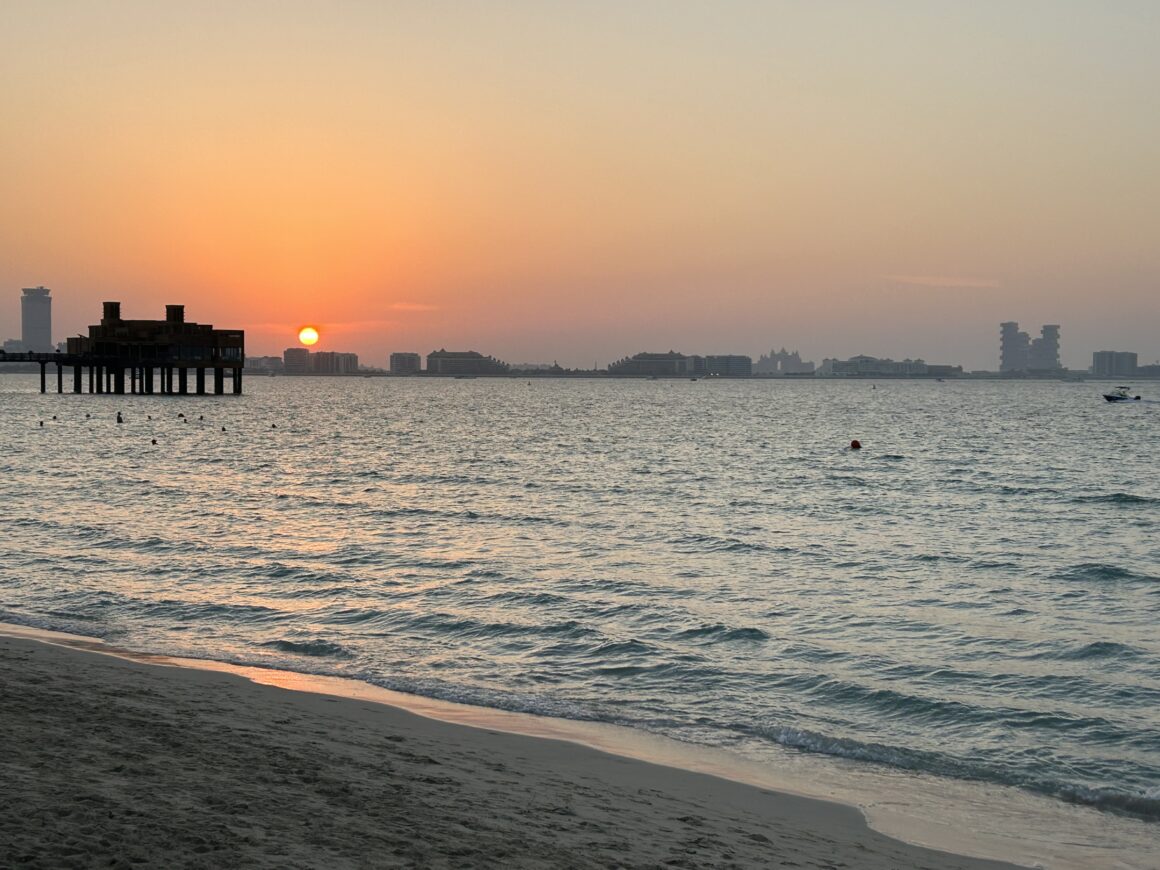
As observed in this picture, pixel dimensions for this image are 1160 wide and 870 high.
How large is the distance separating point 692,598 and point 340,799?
48.8ft

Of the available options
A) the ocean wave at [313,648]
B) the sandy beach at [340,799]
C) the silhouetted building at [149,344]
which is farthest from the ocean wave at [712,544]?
the silhouetted building at [149,344]

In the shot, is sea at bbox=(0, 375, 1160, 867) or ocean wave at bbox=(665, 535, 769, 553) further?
ocean wave at bbox=(665, 535, 769, 553)

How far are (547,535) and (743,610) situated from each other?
12.2 m

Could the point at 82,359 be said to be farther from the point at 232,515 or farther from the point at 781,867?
the point at 781,867

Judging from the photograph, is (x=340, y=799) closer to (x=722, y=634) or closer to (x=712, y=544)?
(x=722, y=634)

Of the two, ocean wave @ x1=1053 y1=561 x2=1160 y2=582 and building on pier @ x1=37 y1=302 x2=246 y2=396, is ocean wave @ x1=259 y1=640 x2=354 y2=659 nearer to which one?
ocean wave @ x1=1053 y1=561 x2=1160 y2=582

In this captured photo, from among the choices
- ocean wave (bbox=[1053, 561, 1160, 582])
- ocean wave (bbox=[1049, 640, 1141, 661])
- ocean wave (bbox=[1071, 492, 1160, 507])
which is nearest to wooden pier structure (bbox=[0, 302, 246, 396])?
ocean wave (bbox=[1071, 492, 1160, 507])

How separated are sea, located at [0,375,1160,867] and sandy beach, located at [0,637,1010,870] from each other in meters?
2.41

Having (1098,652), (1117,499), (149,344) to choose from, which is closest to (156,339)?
(149,344)

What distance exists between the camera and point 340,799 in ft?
30.6

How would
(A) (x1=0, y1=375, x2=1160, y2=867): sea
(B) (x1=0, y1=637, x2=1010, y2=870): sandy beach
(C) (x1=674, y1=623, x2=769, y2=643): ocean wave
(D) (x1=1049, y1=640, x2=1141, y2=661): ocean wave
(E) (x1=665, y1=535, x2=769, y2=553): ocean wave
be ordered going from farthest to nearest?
(E) (x1=665, y1=535, x2=769, y2=553): ocean wave
(C) (x1=674, y1=623, x2=769, y2=643): ocean wave
(D) (x1=1049, y1=640, x2=1141, y2=661): ocean wave
(A) (x1=0, y1=375, x2=1160, y2=867): sea
(B) (x1=0, y1=637, x2=1010, y2=870): sandy beach

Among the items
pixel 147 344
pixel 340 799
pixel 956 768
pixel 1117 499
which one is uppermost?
pixel 147 344

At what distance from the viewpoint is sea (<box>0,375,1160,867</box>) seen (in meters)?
14.5

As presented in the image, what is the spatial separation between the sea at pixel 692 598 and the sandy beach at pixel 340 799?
7.92 ft
